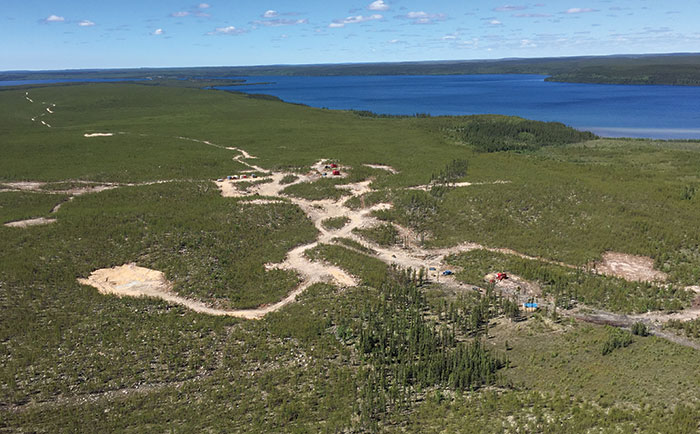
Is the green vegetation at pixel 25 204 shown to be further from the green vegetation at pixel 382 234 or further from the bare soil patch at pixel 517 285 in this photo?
the bare soil patch at pixel 517 285

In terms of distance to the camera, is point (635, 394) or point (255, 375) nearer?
point (635, 394)

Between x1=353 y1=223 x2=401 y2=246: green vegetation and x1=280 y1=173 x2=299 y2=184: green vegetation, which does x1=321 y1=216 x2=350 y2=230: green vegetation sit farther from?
x1=280 y1=173 x2=299 y2=184: green vegetation

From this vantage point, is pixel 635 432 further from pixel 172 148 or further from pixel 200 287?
pixel 172 148

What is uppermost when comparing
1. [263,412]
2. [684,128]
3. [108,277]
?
[684,128]

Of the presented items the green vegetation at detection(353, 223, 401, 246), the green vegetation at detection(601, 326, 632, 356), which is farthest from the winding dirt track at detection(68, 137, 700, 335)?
the green vegetation at detection(601, 326, 632, 356)

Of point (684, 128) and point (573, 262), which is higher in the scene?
point (684, 128)

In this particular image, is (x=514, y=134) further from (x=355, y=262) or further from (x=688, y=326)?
(x=688, y=326)

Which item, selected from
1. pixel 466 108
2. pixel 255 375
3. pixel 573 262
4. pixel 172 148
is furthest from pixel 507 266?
pixel 466 108
